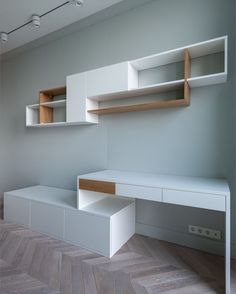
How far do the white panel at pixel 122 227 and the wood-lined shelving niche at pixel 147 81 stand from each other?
1152 mm

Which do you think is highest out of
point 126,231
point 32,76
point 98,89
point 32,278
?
point 32,76

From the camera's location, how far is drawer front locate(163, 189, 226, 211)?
4.62 feet

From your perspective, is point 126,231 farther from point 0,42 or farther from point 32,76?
point 0,42

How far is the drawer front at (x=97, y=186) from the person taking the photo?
1.87 meters

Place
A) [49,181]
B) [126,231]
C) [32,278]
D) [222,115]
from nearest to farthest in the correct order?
[32,278]
[222,115]
[126,231]
[49,181]

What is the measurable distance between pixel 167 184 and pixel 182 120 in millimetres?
770

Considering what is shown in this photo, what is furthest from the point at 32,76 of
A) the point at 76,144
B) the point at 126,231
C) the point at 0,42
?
the point at 126,231

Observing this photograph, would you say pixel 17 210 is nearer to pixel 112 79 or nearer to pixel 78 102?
pixel 78 102

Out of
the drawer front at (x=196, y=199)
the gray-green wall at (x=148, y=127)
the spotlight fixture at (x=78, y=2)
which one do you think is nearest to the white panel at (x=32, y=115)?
the gray-green wall at (x=148, y=127)

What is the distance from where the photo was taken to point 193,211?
2.03 m

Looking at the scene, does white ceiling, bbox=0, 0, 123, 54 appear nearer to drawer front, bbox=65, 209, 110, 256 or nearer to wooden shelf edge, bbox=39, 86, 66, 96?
wooden shelf edge, bbox=39, 86, 66, 96

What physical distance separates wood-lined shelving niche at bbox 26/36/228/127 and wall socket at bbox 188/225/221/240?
1.28m

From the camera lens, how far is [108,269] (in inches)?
66.9

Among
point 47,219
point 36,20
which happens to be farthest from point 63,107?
point 47,219
